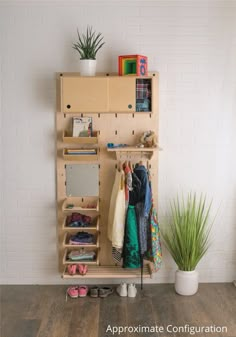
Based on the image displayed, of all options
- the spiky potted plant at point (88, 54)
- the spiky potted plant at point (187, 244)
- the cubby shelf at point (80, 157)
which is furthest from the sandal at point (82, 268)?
the spiky potted plant at point (88, 54)

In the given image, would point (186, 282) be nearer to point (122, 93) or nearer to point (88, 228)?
point (88, 228)

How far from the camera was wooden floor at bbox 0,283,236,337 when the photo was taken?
3080 mm

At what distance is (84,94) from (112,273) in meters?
1.47

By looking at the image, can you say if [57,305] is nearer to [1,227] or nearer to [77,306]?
[77,306]

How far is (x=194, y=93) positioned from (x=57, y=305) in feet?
6.70

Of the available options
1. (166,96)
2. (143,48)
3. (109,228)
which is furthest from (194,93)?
(109,228)

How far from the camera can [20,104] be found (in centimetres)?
363

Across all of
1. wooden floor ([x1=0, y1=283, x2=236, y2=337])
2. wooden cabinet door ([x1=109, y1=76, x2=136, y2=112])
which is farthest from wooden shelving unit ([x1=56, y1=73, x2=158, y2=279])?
wooden floor ([x1=0, y1=283, x2=236, y2=337])

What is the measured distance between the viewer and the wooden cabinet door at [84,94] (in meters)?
3.35

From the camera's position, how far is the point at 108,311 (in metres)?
3.35

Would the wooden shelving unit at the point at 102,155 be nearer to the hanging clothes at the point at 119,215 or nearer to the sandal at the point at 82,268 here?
the sandal at the point at 82,268

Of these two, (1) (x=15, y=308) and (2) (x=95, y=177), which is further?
(2) (x=95, y=177)

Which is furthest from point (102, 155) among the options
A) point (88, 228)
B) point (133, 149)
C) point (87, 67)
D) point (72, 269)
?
point (72, 269)

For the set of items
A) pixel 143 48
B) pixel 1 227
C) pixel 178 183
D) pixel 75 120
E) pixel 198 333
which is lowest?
pixel 198 333
